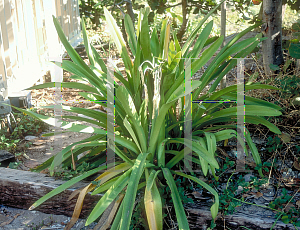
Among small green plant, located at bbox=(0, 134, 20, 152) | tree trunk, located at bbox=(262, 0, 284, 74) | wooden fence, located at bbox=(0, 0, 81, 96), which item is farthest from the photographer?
wooden fence, located at bbox=(0, 0, 81, 96)

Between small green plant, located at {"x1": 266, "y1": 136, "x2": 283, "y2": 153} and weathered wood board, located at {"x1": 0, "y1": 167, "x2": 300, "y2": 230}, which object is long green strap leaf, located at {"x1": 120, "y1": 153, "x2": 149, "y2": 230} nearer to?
weathered wood board, located at {"x1": 0, "y1": 167, "x2": 300, "y2": 230}

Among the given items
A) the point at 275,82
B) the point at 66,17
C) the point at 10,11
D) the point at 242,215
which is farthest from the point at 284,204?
the point at 66,17

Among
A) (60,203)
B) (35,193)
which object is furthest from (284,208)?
(35,193)

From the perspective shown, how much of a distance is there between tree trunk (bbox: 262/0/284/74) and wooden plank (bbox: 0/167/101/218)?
2178 millimetres

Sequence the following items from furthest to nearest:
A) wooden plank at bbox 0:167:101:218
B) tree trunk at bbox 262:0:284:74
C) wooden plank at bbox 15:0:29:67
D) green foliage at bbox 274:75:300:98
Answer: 1. wooden plank at bbox 15:0:29:67
2. tree trunk at bbox 262:0:284:74
3. green foliage at bbox 274:75:300:98
4. wooden plank at bbox 0:167:101:218

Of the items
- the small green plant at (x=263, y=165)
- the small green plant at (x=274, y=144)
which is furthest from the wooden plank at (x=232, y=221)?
the small green plant at (x=274, y=144)

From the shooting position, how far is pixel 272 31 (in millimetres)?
2873

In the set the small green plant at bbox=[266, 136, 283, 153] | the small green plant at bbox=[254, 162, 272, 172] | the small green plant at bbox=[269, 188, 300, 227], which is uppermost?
the small green plant at bbox=[266, 136, 283, 153]

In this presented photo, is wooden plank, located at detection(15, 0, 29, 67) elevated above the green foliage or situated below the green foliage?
above

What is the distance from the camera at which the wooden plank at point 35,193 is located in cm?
200

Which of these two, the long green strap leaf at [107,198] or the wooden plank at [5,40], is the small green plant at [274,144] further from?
the wooden plank at [5,40]

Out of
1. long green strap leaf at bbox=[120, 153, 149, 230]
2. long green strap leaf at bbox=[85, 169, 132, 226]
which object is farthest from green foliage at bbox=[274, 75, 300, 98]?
long green strap leaf at bbox=[85, 169, 132, 226]

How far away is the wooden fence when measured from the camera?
3.76 metres

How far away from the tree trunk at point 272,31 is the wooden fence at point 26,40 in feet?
7.86
